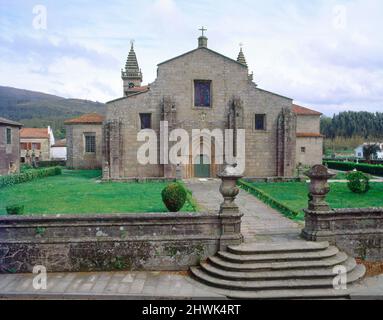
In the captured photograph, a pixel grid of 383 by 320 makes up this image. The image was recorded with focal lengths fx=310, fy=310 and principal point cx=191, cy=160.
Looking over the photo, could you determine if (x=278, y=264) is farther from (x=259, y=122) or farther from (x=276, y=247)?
(x=259, y=122)

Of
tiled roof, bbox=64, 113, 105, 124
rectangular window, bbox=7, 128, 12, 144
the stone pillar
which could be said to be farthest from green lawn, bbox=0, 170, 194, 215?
tiled roof, bbox=64, 113, 105, 124

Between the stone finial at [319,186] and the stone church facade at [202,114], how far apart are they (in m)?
15.2

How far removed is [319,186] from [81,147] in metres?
28.6

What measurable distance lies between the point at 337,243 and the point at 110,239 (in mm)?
6565

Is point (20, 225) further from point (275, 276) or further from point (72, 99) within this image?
point (72, 99)

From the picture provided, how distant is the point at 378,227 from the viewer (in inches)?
364

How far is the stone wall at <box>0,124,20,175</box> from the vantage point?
27.2m

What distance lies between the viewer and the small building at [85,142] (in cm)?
3275

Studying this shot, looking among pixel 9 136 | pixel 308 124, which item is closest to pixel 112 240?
pixel 9 136

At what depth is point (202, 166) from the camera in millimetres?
24984

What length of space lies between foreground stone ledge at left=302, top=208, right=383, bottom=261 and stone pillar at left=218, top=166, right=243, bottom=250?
2181mm

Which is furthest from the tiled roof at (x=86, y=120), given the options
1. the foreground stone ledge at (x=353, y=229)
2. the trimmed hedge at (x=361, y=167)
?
the foreground stone ledge at (x=353, y=229)

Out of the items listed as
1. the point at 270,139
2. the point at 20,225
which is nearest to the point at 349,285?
the point at 20,225

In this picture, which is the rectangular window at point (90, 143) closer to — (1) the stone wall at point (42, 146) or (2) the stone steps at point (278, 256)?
(2) the stone steps at point (278, 256)
